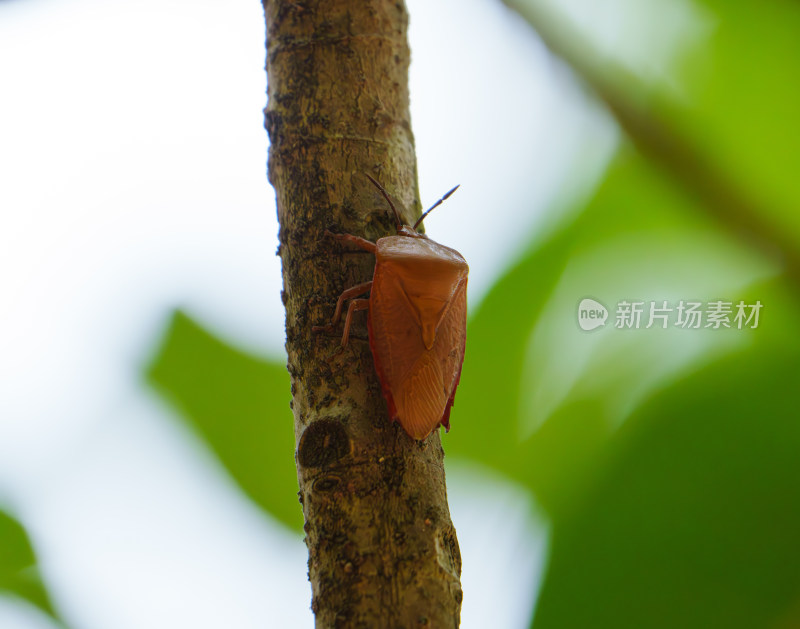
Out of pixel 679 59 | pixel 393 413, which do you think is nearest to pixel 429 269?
pixel 393 413

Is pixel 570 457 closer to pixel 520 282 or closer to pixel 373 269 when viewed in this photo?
pixel 520 282

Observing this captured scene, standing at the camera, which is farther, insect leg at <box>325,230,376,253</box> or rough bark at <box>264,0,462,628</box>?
insect leg at <box>325,230,376,253</box>

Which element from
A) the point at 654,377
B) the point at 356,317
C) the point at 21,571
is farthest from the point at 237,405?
the point at 654,377

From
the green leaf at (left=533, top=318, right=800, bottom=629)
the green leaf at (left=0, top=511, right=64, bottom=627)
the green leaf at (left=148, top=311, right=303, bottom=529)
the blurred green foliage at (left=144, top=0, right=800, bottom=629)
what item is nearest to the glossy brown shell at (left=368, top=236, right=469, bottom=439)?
the blurred green foliage at (left=144, top=0, right=800, bottom=629)

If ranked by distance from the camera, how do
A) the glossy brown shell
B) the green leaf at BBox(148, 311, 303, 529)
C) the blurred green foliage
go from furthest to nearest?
the green leaf at BBox(148, 311, 303, 529) → the blurred green foliage → the glossy brown shell

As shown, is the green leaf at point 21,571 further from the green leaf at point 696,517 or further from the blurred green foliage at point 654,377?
the green leaf at point 696,517

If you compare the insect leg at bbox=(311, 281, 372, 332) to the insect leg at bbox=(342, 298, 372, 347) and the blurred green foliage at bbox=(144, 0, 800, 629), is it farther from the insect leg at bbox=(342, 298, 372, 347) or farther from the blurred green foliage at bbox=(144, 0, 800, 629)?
the blurred green foliage at bbox=(144, 0, 800, 629)
